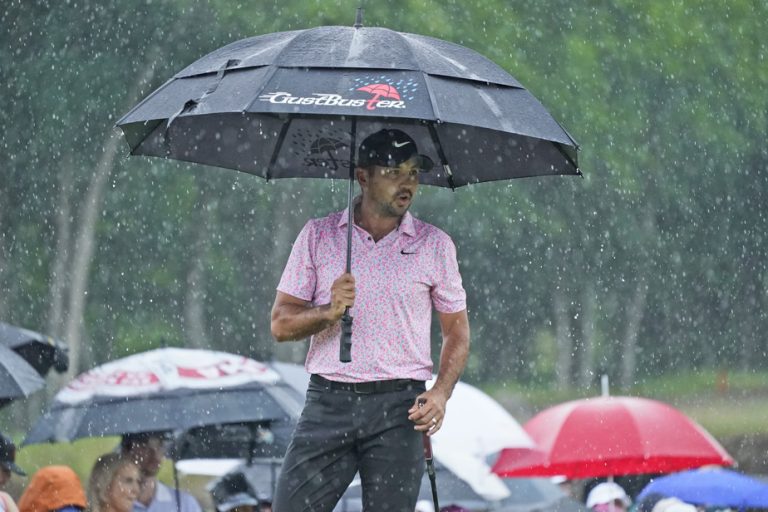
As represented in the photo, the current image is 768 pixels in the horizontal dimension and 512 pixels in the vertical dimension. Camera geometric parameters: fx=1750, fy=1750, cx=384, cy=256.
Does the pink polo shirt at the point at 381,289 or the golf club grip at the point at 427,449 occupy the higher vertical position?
the pink polo shirt at the point at 381,289

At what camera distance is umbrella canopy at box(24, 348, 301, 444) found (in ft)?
33.1

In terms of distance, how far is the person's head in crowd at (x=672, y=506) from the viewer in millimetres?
10441

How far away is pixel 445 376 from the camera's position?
6523 millimetres

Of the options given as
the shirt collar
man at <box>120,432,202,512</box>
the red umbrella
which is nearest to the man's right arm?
the shirt collar

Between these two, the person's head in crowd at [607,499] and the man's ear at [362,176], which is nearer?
the man's ear at [362,176]

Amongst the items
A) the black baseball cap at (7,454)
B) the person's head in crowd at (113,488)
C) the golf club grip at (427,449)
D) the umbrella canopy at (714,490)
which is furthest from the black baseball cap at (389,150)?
the umbrella canopy at (714,490)

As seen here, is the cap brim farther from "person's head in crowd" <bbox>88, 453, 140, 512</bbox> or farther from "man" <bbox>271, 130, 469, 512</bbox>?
"person's head in crowd" <bbox>88, 453, 140, 512</bbox>

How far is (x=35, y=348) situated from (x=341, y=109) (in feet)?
20.3

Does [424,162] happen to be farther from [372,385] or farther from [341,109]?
[372,385]

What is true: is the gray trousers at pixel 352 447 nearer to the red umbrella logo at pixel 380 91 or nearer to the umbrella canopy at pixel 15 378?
the red umbrella logo at pixel 380 91

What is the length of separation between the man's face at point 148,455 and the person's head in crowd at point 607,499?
3742mm

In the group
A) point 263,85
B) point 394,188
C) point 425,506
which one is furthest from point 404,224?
point 425,506

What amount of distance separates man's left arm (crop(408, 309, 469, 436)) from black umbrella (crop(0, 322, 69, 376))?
5.31 m

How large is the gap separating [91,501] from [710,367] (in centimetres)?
4192
